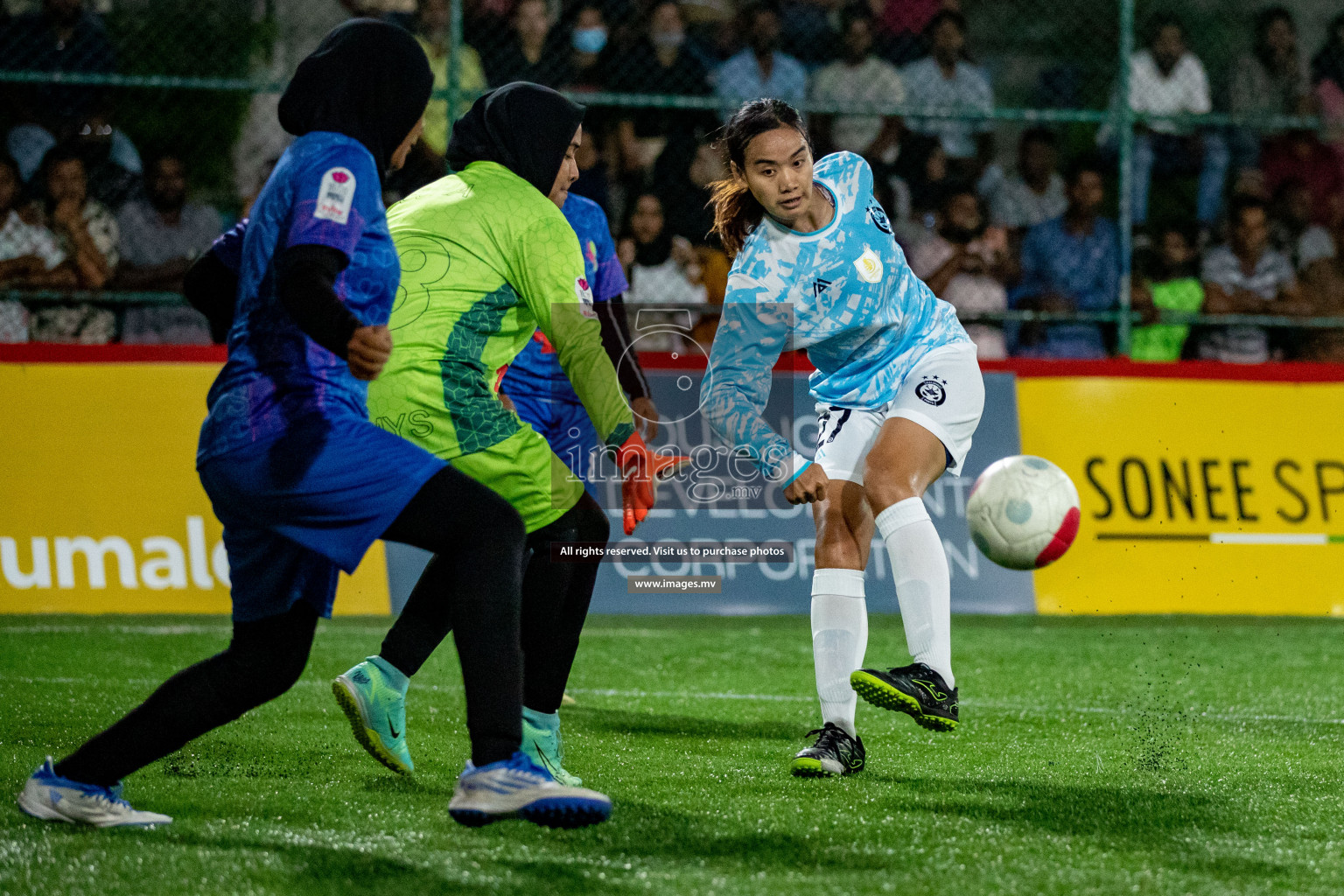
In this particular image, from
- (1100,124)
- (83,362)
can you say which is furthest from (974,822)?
(1100,124)

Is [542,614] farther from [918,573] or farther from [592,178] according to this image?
[592,178]

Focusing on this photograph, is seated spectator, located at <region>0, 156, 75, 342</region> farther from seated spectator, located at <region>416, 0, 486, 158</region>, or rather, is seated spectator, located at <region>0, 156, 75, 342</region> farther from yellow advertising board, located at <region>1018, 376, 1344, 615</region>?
yellow advertising board, located at <region>1018, 376, 1344, 615</region>

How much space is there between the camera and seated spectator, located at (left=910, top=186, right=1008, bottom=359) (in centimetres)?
998

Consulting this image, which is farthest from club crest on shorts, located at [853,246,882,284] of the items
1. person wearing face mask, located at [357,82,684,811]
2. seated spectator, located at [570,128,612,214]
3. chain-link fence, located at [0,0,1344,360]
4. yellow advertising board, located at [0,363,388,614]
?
seated spectator, located at [570,128,612,214]

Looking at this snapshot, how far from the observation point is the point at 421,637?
13.5ft

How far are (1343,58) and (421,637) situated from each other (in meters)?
9.86

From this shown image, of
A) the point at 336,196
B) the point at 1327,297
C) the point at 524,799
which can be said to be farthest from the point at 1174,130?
the point at 524,799

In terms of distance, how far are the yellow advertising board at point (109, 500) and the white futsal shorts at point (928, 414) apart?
13.2 ft

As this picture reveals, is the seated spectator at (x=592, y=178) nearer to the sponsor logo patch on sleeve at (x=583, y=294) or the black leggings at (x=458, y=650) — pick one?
the sponsor logo patch on sleeve at (x=583, y=294)

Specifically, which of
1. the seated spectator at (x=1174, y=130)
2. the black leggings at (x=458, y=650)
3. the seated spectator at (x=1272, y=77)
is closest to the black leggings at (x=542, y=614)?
the black leggings at (x=458, y=650)

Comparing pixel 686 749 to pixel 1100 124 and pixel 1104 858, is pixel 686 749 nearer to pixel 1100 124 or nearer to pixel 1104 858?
pixel 1104 858

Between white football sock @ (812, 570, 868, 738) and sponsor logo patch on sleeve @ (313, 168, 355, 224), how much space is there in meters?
2.07

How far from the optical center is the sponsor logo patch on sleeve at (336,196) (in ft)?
10.6

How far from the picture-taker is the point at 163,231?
30.7 feet
